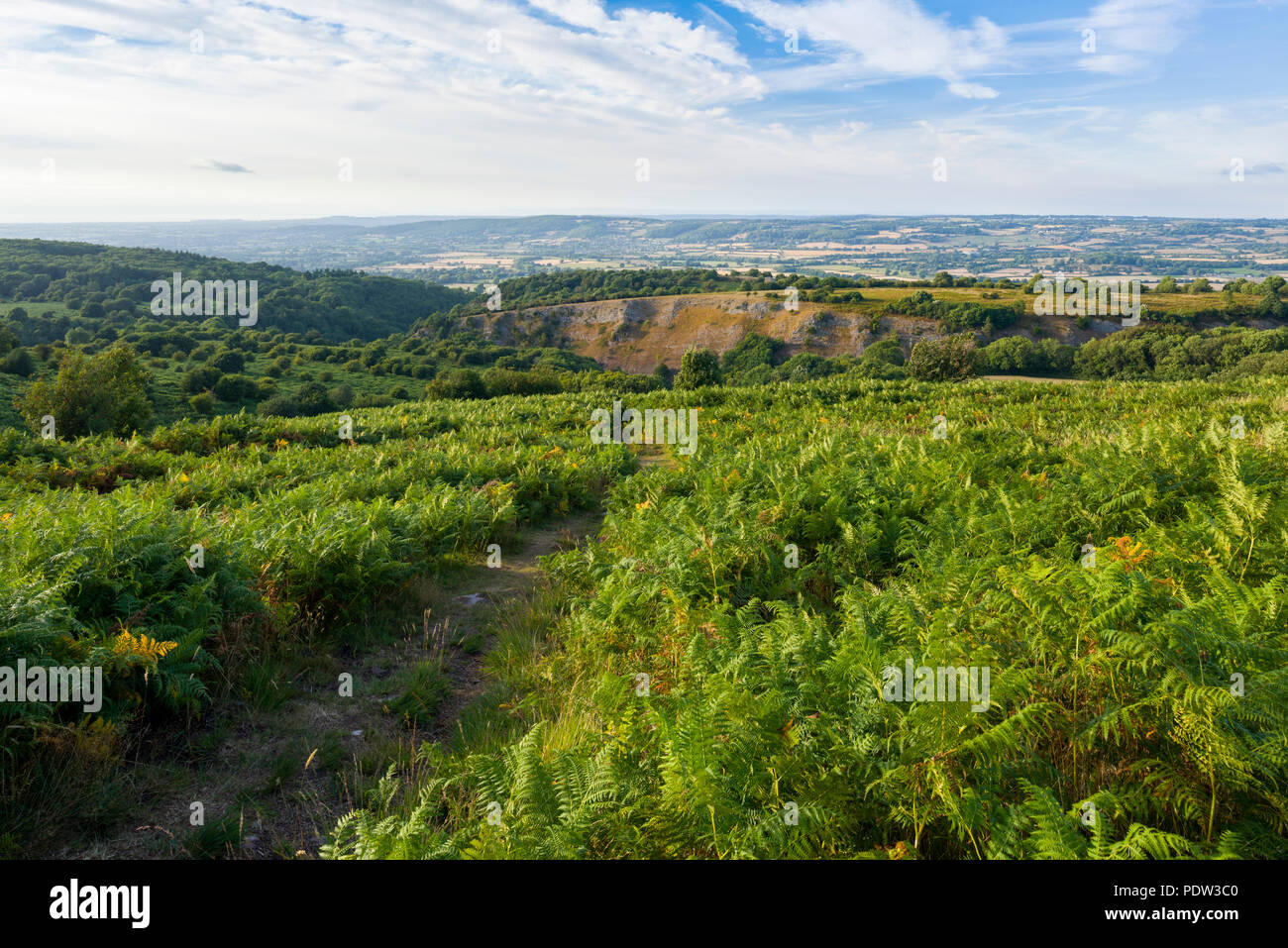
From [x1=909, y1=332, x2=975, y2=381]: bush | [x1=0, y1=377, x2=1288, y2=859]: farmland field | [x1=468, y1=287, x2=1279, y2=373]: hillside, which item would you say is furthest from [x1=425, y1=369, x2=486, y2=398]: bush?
[x1=468, y1=287, x2=1279, y2=373]: hillside

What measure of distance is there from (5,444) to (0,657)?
15597 millimetres

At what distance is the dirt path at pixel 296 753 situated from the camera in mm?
3975

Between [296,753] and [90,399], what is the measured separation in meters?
48.3

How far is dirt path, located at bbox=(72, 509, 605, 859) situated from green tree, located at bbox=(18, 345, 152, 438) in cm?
4259

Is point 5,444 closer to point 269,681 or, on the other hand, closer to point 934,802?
point 269,681

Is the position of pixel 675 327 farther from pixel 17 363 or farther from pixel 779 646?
pixel 779 646

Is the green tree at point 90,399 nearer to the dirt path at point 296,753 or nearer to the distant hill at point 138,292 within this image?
the dirt path at point 296,753

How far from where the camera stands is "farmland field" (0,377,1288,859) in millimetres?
3006

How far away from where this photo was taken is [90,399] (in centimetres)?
4050

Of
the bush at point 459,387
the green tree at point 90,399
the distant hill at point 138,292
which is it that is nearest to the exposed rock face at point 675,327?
the distant hill at point 138,292

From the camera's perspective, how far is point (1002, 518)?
21.5 ft

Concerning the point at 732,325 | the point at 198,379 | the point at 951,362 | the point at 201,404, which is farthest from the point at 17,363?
the point at 732,325
